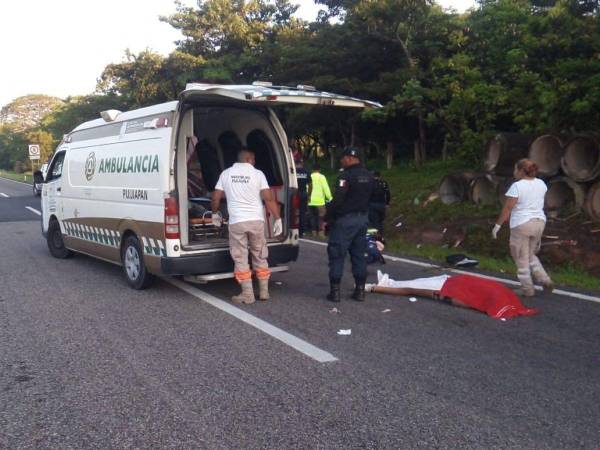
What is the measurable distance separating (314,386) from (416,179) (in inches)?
553

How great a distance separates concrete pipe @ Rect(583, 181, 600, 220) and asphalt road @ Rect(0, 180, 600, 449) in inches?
158

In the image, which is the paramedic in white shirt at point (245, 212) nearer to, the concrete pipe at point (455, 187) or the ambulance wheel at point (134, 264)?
the ambulance wheel at point (134, 264)

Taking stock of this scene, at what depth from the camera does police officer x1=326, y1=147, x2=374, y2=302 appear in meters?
6.46

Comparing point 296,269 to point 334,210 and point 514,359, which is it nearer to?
point 334,210

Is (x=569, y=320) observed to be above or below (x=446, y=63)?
below

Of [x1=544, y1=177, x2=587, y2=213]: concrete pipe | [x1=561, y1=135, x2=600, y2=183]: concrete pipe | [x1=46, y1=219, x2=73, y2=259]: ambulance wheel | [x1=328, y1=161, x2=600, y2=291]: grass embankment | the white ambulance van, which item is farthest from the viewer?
[x1=544, y1=177, x2=587, y2=213]: concrete pipe

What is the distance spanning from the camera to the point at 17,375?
174 inches

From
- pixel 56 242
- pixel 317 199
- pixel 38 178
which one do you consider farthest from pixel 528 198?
pixel 38 178

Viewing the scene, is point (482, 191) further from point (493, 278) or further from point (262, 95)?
point (262, 95)

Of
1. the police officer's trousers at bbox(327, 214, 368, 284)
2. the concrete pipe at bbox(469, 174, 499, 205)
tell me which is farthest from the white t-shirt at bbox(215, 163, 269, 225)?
the concrete pipe at bbox(469, 174, 499, 205)

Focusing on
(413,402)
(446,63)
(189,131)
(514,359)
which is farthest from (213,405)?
(446,63)

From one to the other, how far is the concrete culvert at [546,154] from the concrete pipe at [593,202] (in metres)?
0.92

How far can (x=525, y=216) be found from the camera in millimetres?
6695

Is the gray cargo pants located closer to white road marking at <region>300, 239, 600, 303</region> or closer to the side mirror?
white road marking at <region>300, 239, 600, 303</region>
